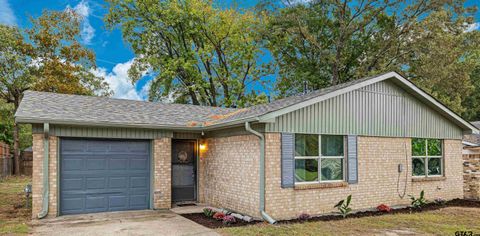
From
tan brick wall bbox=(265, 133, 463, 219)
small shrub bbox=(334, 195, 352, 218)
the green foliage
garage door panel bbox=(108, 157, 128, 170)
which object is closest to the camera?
tan brick wall bbox=(265, 133, 463, 219)

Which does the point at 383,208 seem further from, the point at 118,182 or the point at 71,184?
the point at 71,184

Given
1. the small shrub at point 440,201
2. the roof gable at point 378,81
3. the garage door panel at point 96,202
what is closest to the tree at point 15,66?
the garage door panel at point 96,202

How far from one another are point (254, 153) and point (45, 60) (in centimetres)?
2296

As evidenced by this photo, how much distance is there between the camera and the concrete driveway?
7.18 metres

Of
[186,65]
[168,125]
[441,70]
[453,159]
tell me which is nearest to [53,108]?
[168,125]

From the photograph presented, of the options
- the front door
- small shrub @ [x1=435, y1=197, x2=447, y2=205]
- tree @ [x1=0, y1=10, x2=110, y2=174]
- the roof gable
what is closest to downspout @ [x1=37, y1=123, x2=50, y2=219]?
the front door

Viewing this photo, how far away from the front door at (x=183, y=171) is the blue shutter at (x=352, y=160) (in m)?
4.66

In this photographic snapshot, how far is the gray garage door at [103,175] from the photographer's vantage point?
9086 mm

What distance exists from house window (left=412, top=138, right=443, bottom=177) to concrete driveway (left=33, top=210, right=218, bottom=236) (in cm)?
712

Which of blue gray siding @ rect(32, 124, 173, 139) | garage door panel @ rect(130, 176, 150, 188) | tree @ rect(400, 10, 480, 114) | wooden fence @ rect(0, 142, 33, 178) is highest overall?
tree @ rect(400, 10, 480, 114)

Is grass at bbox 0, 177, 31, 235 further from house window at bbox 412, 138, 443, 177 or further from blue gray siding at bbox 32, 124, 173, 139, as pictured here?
house window at bbox 412, 138, 443, 177

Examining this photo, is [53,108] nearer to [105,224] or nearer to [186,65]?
[105,224]

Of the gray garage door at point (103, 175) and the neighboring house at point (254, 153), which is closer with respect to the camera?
the neighboring house at point (254, 153)

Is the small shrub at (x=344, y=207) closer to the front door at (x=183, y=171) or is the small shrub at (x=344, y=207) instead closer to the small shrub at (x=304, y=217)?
the small shrub at (x=304, y=217)
